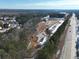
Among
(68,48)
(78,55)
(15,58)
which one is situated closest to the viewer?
(15,58)

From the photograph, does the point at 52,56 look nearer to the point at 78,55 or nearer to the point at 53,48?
the point at 53,48

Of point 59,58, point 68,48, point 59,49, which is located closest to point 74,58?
point 59,58

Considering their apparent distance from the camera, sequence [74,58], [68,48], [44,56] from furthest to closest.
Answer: [68,48], [74,58], [44,56]

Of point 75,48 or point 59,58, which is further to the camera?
point 75,48

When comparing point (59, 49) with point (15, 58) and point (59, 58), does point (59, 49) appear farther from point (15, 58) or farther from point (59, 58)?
point (15, 58)

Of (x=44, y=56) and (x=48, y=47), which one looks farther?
(x=48, y=47)

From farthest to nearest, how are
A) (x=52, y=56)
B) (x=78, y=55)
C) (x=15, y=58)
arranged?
(x=78, y=55) → (x=52, y=56) → (x=15, y=58)

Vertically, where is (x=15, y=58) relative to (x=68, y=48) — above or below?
above

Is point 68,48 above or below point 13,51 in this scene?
below

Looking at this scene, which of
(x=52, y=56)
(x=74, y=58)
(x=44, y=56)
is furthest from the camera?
(x=74, y=58)
